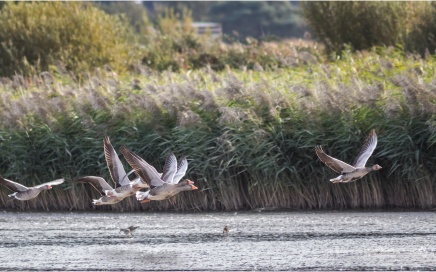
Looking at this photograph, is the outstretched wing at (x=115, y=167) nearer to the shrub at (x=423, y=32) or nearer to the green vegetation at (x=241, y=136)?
the green vegetation at (x=241, y=136)

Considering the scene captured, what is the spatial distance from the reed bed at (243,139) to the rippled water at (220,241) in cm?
45

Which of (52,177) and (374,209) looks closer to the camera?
(374,209)

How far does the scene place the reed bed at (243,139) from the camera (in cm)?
1266

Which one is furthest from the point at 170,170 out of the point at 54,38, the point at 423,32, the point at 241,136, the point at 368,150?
the point at 423,32

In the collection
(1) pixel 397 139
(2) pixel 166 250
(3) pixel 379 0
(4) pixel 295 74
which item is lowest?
(2) pixel 166 250

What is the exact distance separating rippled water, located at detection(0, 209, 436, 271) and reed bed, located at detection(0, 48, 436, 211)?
1.49ft

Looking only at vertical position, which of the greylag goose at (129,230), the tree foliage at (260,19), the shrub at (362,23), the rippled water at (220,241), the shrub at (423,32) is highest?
the tree foliage at (260,19)

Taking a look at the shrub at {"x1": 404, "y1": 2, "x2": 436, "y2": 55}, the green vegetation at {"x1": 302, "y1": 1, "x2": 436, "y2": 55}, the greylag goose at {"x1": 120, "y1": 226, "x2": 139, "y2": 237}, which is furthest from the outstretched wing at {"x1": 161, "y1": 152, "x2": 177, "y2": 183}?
the green vegetation at {"x1": 302, "y1": 1, "x2": 436, "y2": 55}

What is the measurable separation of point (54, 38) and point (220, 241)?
428 inches

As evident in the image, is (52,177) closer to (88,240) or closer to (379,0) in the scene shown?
(88,240)

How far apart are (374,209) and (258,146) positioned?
5.58ft

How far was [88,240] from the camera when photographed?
35.2 ft

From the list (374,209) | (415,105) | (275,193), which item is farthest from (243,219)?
→ (415,105)

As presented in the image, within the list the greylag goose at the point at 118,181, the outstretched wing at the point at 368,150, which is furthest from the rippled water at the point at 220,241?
the outstretched wing at the point at 368,150
